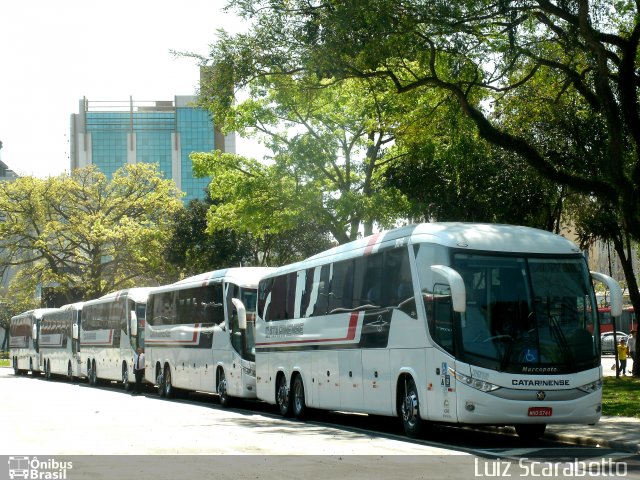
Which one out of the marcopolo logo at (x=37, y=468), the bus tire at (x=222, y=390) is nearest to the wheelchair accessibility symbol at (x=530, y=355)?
the marcopolo logo at (x=37, y=468)

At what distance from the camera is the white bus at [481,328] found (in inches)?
619

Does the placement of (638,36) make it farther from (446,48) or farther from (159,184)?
(159,184)

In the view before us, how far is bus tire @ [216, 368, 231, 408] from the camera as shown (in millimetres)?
27781

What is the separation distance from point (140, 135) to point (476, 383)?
167493 millimetres

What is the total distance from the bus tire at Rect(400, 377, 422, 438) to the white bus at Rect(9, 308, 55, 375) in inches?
1625

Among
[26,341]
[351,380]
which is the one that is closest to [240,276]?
[351,380]

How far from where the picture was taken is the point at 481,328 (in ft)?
52.3

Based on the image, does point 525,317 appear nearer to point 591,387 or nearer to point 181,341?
point 591,387

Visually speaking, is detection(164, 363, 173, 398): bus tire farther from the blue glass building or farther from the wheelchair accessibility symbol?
the blue glass building

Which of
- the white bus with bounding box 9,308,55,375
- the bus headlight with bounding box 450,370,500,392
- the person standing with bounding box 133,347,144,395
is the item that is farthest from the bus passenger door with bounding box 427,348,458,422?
the white bus with bounding box 9,308,55,375

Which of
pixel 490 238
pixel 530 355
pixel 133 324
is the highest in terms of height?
pixel 490 238

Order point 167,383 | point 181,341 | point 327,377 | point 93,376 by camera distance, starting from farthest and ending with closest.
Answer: point 93,376 < point 167,383 < point 181,341 < point 327,377

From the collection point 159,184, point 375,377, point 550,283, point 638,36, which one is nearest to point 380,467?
point 550,283

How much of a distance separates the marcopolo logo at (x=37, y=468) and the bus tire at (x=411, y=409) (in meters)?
5.86
